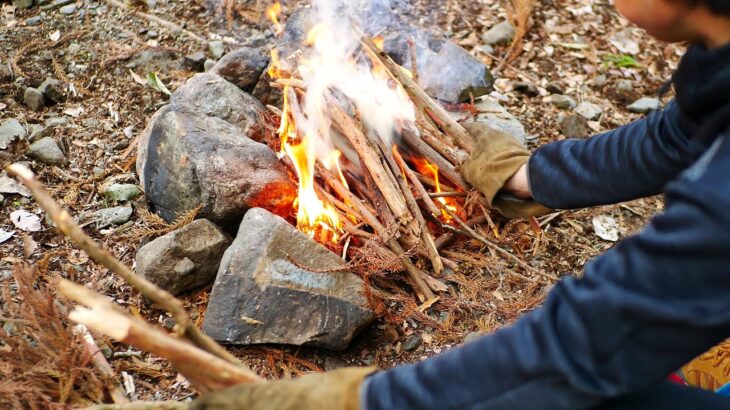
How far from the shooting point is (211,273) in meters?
2.95

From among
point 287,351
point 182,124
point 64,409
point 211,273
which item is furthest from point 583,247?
point 64,409

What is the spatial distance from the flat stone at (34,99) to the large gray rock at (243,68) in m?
1.06

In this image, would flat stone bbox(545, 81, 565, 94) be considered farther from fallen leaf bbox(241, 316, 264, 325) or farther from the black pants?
the black pants

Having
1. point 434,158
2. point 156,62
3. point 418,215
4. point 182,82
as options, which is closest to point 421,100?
point 434,158

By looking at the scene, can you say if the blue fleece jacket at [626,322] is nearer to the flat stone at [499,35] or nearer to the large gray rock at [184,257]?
the large gray rock at [184,257]

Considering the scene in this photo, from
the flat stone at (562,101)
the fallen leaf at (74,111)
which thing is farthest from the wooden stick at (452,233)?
the fallen leaf at (74,111)

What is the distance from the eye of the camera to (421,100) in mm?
3414

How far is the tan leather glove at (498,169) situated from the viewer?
2.60 metres

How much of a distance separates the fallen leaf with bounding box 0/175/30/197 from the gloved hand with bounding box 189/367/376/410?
2.28m

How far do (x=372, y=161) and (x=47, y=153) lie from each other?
1853mm

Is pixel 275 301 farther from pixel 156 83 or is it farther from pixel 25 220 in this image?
pixel 156 83

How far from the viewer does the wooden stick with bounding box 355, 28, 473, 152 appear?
3.31 metres

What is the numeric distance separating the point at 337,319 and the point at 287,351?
27cm

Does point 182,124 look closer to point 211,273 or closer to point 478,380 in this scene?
point 211,273
